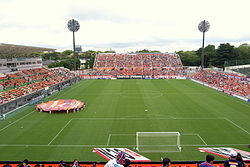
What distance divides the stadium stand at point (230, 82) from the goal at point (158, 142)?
21.7 m

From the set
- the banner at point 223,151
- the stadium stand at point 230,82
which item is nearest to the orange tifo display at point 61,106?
the banner at point 223,151

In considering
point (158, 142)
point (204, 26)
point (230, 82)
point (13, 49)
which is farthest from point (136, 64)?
point (158, 142)

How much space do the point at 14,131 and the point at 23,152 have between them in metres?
5.07

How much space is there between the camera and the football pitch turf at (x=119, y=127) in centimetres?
1386

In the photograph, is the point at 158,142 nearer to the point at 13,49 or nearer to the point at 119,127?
the point at 119,127

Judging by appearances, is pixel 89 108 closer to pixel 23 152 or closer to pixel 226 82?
pixel 23 152

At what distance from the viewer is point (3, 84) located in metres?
30.6

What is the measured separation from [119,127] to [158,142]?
4.95 metres

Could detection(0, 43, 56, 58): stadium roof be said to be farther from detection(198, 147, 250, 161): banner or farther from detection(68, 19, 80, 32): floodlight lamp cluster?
detection(198, 147, 250, 161): banner

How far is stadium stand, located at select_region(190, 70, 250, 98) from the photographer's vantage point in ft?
106

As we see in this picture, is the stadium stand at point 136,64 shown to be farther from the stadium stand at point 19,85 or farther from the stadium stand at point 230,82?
the stadium stand at point 19,85

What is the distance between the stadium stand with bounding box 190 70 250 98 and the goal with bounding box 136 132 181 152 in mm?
21719

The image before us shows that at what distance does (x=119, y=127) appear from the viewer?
18.3 meters

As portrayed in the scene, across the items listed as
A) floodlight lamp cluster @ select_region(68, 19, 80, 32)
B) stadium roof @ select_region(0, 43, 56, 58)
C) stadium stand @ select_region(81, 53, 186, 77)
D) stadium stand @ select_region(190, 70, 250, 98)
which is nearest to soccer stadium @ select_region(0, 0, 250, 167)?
stadium stand @ select_region(190, 70, 250, 98)
